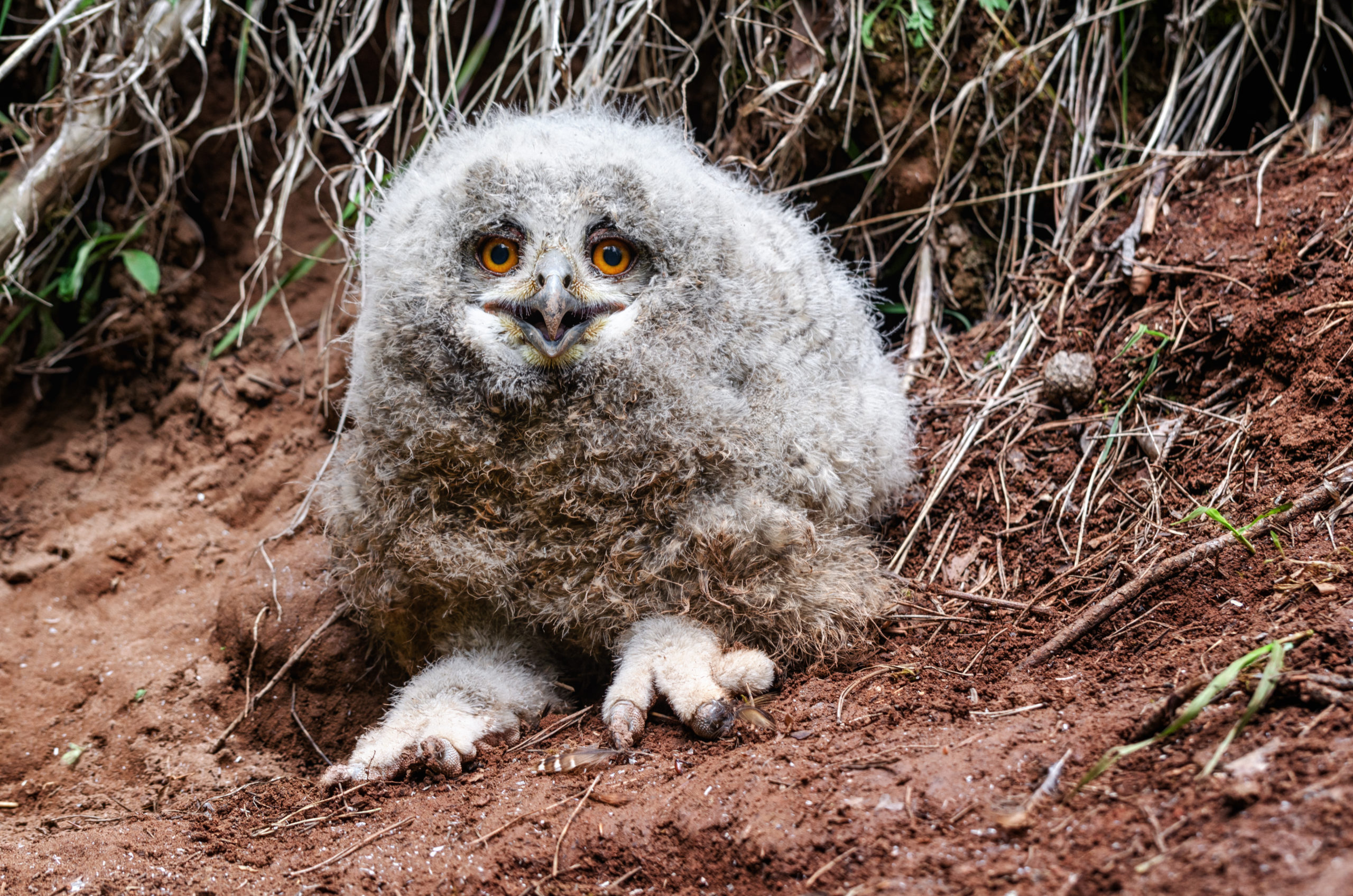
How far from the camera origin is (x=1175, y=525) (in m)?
2.59

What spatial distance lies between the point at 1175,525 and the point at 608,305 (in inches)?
62.2

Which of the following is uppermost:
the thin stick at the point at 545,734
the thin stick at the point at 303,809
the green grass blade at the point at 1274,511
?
the green grass blade at the point at 1274,511

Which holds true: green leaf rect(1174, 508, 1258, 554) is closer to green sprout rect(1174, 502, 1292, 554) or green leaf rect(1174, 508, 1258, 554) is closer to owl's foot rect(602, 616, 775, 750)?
green sprout rect(1174, 502, 1292, 554)

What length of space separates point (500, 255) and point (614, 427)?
0.54 meters

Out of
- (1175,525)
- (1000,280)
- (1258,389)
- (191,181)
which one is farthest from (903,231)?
(191,181)

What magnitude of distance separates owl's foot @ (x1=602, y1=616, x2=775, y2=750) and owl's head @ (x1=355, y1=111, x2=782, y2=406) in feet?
2.39

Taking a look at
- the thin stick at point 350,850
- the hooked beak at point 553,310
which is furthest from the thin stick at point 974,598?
the thin stick at point 350,850

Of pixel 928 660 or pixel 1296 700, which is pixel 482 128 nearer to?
pixel 928 660

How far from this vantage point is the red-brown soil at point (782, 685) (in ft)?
5.59

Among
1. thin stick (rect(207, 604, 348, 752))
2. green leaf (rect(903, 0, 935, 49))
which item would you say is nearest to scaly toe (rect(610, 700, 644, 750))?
thin stick (rect(207, 604, 348, 752))

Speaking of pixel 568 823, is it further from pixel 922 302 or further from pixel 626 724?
pixel 922 302

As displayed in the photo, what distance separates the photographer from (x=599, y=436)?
2.54 m

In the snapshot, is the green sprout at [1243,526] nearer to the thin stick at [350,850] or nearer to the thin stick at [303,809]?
the thin stick at [350,850]

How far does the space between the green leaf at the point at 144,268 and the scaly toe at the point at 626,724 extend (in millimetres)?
2693
